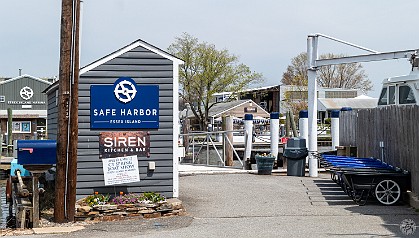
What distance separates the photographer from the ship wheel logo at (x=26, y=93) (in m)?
66.7

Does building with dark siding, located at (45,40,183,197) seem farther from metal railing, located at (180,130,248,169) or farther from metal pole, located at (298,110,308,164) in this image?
metal railing, located at (180,130,248,169)

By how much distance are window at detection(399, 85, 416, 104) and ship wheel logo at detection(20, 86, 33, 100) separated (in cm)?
5219

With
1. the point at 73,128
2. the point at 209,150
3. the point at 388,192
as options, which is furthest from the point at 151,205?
the point at 209,150

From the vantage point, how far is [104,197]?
14430mm

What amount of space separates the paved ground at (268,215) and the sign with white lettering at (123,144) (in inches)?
65.8

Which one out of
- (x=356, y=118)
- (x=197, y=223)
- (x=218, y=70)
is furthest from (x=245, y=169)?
(x=218, y=70)

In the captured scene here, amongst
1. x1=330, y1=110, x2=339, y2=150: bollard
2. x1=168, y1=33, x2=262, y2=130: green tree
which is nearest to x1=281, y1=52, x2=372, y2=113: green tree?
x1=168, y1=33, x2=262, y2=130: green tree

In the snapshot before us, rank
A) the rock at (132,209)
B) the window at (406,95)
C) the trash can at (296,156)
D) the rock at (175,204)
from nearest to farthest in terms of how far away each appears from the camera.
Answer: the rock at (132,209) < the rock at (175,204) < the window at (406,95) < the trash can at (296,156)

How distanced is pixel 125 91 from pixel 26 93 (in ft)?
178

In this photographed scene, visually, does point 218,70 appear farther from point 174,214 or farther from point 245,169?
point 174,214

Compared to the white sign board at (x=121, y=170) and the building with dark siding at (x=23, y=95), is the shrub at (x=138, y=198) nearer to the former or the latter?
the white sign board at (x=121, y=170)

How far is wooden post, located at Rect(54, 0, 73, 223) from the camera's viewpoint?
13.5 m

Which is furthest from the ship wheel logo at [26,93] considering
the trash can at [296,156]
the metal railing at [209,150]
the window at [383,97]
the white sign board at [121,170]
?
the white sign board at [121,170]

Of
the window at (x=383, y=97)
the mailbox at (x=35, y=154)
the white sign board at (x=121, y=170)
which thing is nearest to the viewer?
the mailbox at (x=35, y=154)
